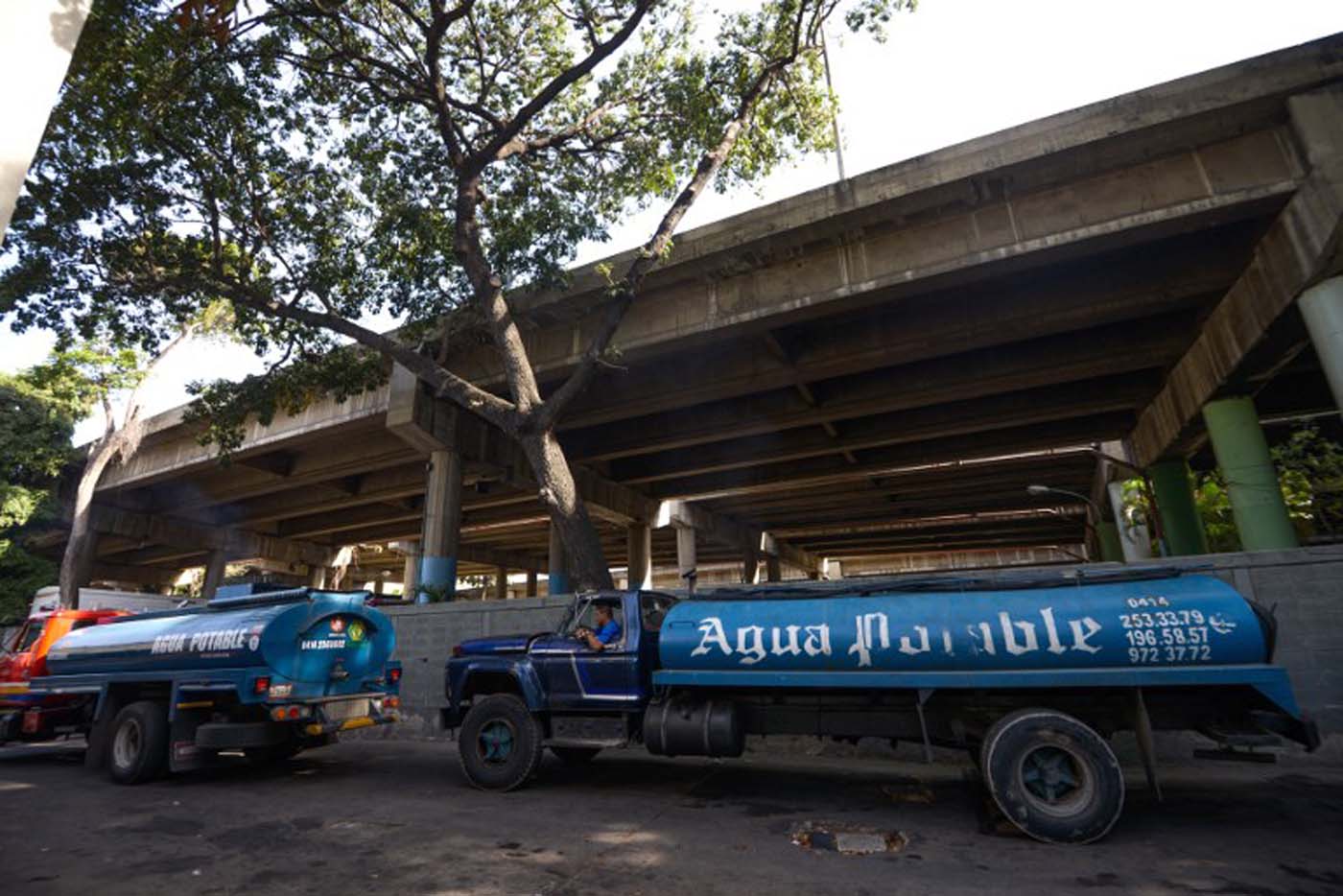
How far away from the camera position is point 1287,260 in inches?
426

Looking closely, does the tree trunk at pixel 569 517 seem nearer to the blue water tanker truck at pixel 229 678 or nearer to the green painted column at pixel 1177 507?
the blue water tanker truck at pixel 229 678

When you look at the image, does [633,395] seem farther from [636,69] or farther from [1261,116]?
[1261,116]

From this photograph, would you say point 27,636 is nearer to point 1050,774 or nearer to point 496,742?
point 496,742

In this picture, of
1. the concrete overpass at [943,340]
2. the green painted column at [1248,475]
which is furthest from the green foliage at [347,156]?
the green painted column at [1248,475]

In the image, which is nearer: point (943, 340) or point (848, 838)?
point (848, 838)

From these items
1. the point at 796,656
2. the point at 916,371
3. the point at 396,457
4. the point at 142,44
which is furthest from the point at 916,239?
the point at 396,457

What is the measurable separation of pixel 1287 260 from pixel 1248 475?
4.42m

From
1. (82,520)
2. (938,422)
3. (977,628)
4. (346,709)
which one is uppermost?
(938,422)

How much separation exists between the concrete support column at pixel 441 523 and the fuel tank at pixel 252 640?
323 inches

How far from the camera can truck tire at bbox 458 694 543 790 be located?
794 centimetres

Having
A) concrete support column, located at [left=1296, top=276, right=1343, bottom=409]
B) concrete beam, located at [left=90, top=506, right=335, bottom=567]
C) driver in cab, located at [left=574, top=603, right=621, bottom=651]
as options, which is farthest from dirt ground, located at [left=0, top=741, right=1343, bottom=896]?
concrete beam, located at [left=90, top=506, right=335, bottom=567]

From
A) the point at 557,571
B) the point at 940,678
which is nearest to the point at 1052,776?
the point at 940,678

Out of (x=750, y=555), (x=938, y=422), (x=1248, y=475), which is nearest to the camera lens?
(x=1248, y=475)

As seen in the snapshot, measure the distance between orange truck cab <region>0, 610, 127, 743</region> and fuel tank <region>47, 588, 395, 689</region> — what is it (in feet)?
3.99
